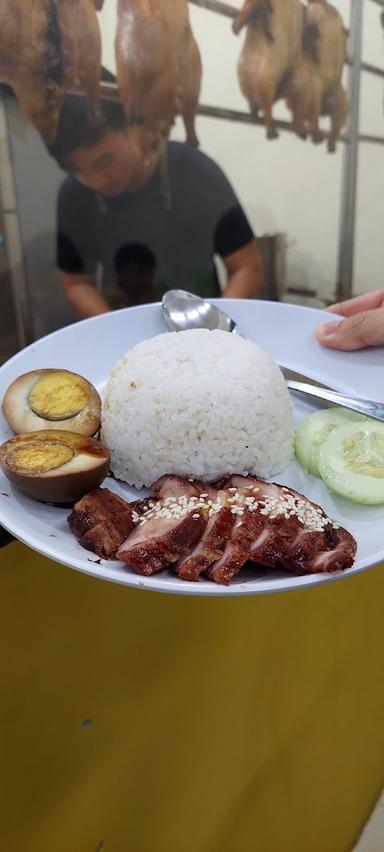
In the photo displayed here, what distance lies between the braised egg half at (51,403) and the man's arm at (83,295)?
2.16 feet

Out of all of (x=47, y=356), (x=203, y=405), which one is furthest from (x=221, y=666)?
(x=47, y=356)

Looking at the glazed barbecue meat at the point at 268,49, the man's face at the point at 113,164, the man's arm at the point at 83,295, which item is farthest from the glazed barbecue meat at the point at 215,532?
the glazed barbecue meat at the point at 268,49

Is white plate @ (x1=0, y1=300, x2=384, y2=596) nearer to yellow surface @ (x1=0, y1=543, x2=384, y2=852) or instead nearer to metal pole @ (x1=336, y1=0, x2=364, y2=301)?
yellow surface @ (x1=0, y1=543, x2=384, y2=852)

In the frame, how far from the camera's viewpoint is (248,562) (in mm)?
795

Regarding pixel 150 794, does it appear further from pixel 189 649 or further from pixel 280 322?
pixel 280 322

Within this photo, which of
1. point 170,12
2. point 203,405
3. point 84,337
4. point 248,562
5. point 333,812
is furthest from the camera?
point 170,12

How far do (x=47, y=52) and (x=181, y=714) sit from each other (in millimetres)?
1444

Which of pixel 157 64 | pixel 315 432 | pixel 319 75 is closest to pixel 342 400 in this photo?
pixel 315 432

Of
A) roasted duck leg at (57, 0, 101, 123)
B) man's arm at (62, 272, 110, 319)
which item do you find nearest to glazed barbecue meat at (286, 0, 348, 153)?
roasted duck leg at (57, 0, 101, 123)

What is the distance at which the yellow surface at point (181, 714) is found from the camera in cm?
99

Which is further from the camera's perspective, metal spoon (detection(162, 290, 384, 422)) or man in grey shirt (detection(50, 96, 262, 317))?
man in grey shirt (detection(50, 96, 262, 317))

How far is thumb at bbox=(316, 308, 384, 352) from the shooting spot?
121 centimetres

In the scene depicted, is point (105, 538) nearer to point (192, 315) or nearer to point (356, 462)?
point (356, 462)

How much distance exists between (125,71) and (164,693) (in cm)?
151
